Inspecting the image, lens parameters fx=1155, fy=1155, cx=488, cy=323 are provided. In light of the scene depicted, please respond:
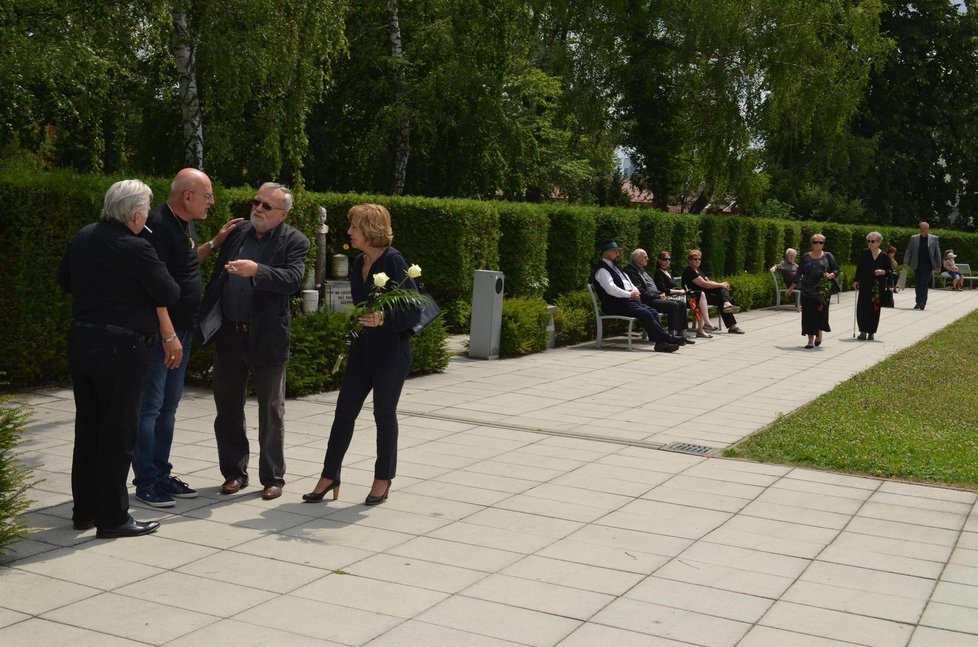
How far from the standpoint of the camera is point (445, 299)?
18.1m

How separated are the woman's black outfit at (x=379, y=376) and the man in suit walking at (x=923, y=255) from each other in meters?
21.2

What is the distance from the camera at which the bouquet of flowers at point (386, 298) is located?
6.66 metres

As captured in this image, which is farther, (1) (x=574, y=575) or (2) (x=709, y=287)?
(2) (x=709, y=287)

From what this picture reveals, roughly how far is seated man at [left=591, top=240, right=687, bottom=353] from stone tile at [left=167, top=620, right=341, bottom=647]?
12.1m

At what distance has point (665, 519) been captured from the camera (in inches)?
266

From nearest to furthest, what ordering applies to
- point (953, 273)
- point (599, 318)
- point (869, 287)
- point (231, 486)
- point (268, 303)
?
point (268, 303), point (231, 486), point (599, 318), point (869, 287), point (953, 273)

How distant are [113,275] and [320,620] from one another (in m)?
2.17

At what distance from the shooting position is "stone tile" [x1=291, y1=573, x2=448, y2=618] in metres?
5.02

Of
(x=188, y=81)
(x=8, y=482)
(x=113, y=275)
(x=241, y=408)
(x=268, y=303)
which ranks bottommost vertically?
(x=8, y=482)

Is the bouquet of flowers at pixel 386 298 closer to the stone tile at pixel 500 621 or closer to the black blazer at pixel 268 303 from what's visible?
the black blazer at pixel 268 303

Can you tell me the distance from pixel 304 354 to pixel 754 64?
898 inches

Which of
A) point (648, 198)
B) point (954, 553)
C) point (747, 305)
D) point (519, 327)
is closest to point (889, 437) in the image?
point (954, 553)

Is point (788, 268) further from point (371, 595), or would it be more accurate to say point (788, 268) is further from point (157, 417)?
point (371, 595)

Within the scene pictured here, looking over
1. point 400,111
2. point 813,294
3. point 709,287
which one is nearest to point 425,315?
point 813,294
